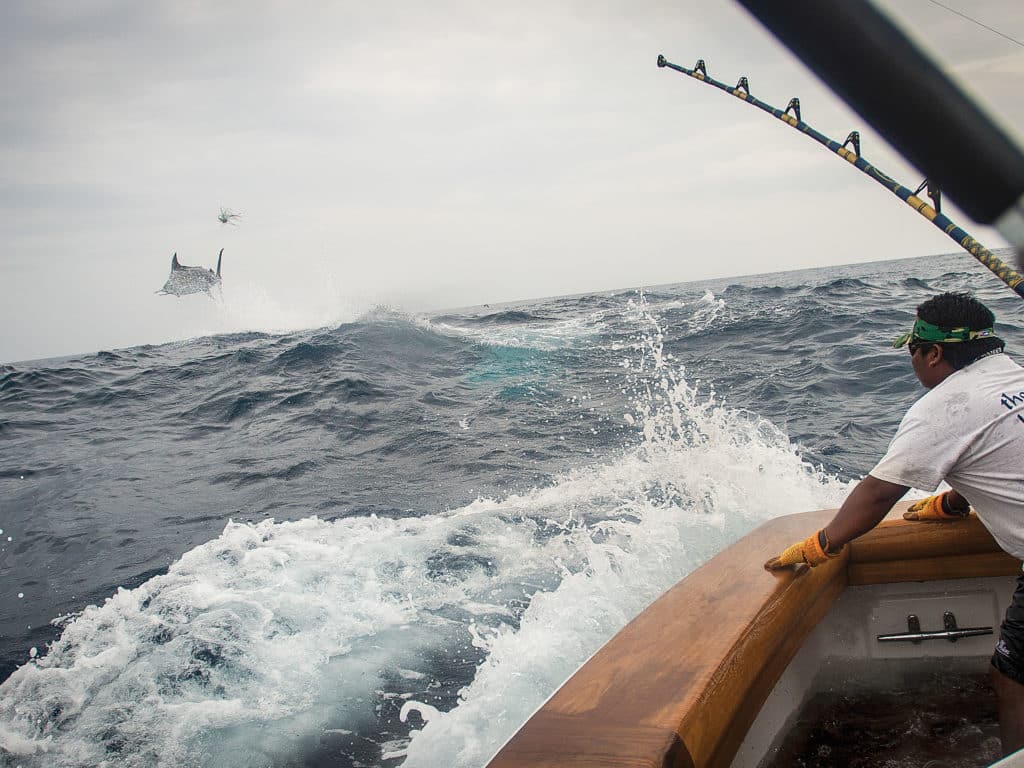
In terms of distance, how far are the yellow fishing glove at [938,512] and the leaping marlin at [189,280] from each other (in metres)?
39.5

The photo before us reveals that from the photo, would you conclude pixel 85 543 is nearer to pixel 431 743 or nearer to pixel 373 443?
pixel 373 443

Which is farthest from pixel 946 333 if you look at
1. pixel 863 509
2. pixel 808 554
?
pixel 808 554

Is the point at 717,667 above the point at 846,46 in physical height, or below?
below

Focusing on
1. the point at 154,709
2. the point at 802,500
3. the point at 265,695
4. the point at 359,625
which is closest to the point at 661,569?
the point at 802,500

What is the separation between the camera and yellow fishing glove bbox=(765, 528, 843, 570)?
2488 mm

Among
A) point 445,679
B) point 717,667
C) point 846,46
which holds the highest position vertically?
point 846,46

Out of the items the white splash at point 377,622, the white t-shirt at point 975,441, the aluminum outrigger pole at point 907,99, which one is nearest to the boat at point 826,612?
the aluminum outrigger pole at point 907,99

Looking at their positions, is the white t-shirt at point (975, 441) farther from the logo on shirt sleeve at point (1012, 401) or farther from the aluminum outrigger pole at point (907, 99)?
the aluminum outrigger pole at point (907, 99)

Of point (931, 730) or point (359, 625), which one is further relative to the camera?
point (359, 625)

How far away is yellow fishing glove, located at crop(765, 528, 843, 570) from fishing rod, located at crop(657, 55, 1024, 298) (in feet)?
3.58

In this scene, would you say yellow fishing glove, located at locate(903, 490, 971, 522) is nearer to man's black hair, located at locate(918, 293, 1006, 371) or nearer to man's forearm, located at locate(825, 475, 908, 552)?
man's forearm, located at locate(825, 475, 908, 552)

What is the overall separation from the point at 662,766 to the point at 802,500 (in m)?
4.38

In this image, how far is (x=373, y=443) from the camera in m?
8.57

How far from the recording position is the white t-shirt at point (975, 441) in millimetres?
2182
